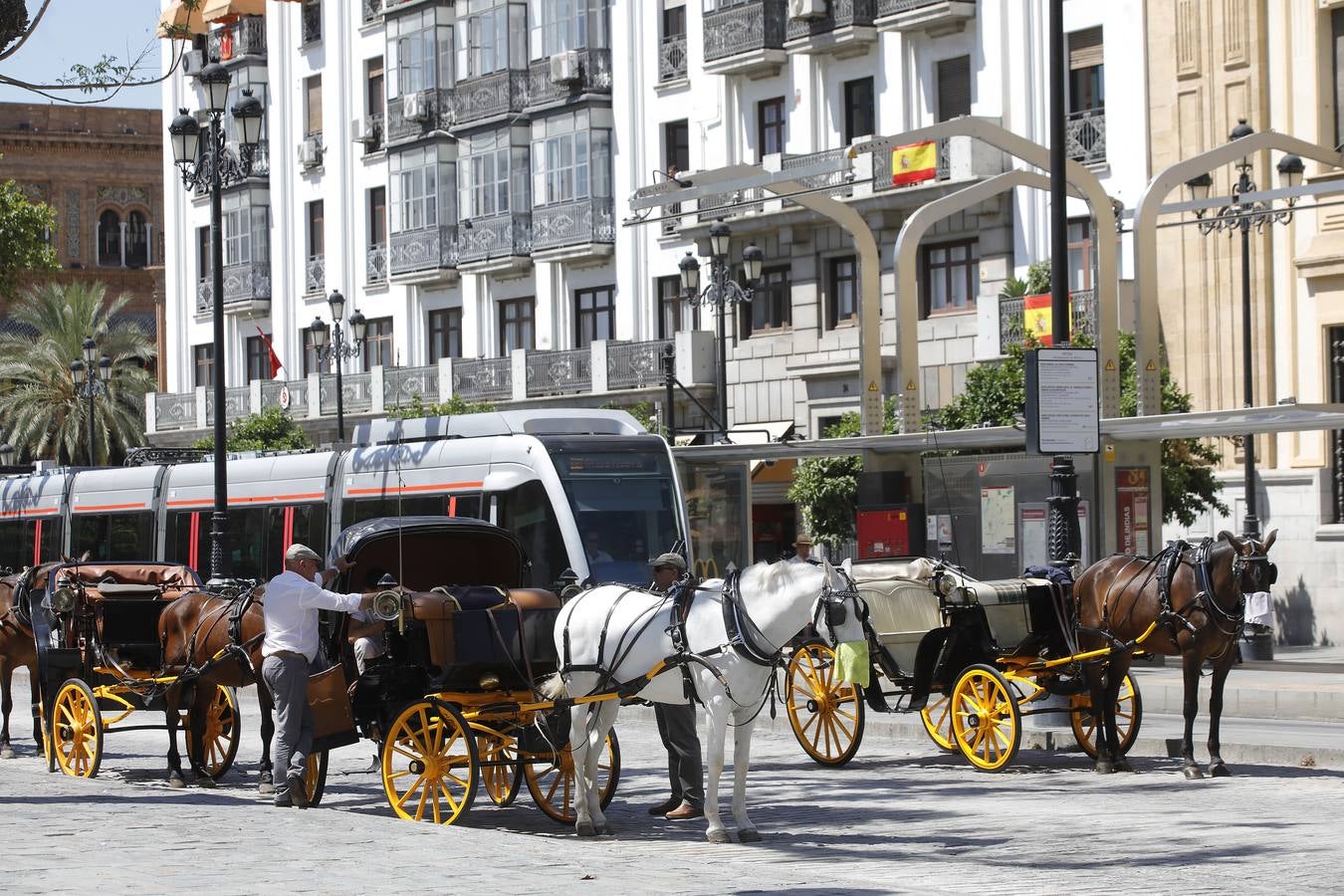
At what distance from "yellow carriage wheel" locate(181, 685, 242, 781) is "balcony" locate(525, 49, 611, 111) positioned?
104 feet

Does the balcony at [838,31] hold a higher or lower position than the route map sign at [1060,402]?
higher

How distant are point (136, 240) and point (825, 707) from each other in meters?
72.2

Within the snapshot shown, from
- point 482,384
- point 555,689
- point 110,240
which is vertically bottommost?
point 555,689

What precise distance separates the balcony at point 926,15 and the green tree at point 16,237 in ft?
52.1

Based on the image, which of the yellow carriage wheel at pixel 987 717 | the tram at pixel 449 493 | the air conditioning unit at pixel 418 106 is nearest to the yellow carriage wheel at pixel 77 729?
the tram at pixel 449 493

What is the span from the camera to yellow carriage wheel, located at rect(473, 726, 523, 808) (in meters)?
13.0

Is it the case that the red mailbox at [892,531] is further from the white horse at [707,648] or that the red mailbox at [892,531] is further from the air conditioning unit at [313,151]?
the air conditioning unit at [313,151]

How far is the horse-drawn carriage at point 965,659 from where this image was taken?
622 inches

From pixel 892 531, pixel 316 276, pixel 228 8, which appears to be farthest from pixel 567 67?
pixel 892 531

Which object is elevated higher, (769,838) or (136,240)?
(136,240)

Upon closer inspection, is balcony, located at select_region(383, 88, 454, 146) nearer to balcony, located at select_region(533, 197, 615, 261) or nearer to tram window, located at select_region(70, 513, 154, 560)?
balcony, located at select_region(533, 197, 615, 261)

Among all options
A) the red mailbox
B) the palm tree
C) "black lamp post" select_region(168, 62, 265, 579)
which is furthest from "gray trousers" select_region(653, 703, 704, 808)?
the palm tree

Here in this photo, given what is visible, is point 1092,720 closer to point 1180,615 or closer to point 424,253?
point 1180,615

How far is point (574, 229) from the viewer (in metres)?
46.8
